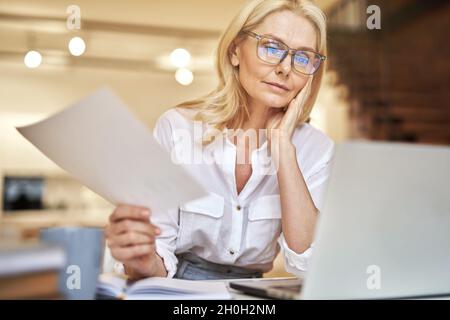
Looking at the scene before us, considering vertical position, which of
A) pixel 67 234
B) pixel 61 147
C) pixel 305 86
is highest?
pixel 305 86

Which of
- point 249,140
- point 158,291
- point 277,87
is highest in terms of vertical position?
point 277,87

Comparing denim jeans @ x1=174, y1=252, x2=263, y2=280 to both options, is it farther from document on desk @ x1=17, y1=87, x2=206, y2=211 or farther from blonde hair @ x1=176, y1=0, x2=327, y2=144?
document on desk @ x1=17, y1=87, x2=206, y2=211

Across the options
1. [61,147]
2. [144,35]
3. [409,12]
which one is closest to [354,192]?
[61,147]

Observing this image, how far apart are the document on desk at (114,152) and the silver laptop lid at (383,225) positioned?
18cm

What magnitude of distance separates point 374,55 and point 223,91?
2.98m

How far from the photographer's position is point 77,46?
6.25ft

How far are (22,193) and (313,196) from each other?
2.41 metres

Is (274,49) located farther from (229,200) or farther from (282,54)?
(229,200)

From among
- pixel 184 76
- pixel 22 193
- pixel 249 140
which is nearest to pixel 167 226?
pixel 249 140

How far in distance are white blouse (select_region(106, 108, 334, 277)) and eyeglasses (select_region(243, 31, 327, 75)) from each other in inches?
5.6

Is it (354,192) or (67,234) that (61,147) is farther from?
(354,192)

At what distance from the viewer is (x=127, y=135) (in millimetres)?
719

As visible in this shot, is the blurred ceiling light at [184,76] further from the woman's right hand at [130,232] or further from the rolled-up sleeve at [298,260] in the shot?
the woman's right hand at [130,232]

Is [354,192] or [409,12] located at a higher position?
[409,12]
